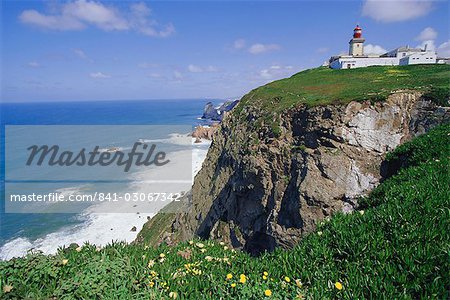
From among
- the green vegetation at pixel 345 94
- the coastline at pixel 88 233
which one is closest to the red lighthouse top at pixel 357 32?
the green vegetation at pixel 345 94

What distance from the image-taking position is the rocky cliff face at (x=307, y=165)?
1590 cm

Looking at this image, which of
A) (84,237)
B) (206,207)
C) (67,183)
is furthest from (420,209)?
(67,183)

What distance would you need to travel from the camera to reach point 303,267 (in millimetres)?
4305

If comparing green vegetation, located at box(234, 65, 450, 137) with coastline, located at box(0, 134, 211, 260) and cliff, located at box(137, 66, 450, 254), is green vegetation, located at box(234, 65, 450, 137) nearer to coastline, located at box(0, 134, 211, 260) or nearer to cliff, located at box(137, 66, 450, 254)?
cliff, located at box(137, 66, 450, 254)

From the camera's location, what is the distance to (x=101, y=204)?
45.4 meters

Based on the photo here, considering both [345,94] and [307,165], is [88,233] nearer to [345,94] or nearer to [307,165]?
[307,165]

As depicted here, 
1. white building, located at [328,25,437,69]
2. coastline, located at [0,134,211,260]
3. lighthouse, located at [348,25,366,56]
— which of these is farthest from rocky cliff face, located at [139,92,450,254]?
lighthouse, located at [348,25,366,56]

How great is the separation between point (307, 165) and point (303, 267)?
13525 millimetres

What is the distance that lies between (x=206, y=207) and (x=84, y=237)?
17130mm

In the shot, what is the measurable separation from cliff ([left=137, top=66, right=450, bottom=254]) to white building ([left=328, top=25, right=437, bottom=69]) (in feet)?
108

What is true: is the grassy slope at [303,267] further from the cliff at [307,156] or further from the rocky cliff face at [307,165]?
the rocky cliff face at [307,165]

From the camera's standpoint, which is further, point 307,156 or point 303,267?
point 307,156

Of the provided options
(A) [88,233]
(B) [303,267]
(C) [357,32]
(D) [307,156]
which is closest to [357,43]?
(C) [357,32]

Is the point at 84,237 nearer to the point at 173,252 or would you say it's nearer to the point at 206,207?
the point at 206,207
